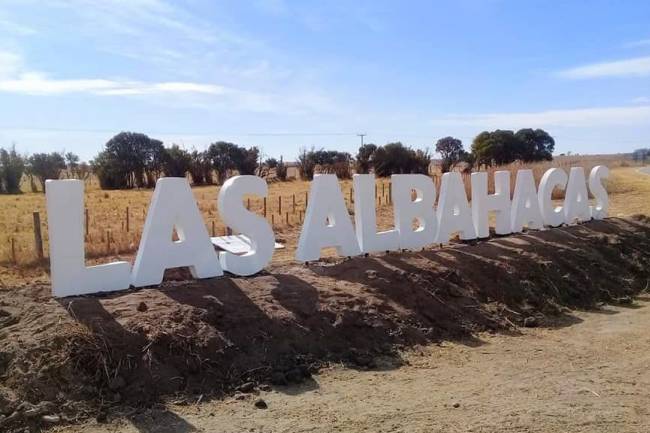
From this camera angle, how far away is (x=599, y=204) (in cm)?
1667

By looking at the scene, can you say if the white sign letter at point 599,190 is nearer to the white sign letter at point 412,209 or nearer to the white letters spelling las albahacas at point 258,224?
the white letters spelling las albahacas at point 258,224

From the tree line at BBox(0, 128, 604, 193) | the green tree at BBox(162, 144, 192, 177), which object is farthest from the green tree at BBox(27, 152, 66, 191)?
the green tree at BBox(162, 144, 192, 177)

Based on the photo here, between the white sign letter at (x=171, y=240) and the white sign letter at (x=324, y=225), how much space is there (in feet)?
5.17

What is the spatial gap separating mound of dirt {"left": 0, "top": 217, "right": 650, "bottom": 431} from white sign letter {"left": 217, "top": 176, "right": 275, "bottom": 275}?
366 mm

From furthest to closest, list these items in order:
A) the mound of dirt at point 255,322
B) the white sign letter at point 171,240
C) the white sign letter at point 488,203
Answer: the white sign letter at point 488,203 → the white sign letter at point 171,240 → the mound of dirt at point 255,322

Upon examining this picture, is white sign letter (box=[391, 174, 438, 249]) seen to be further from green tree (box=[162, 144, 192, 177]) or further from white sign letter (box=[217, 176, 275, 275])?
green tree (box=[162, 144, 192, 177])

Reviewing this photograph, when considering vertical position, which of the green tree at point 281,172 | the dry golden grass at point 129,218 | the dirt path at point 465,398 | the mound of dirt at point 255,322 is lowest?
the dirt path at point 465,398

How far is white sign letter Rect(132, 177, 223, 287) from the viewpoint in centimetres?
801

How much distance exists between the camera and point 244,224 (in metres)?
8.87

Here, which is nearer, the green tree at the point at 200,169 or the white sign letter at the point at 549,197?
the white sign letter at the point at 549,197

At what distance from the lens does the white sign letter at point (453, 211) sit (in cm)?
1173

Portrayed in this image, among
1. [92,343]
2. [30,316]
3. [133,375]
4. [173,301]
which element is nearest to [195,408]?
[133,375]

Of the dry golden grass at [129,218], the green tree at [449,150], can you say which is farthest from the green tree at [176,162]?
the green tree at [449,150]

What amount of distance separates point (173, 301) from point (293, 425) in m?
2.52
